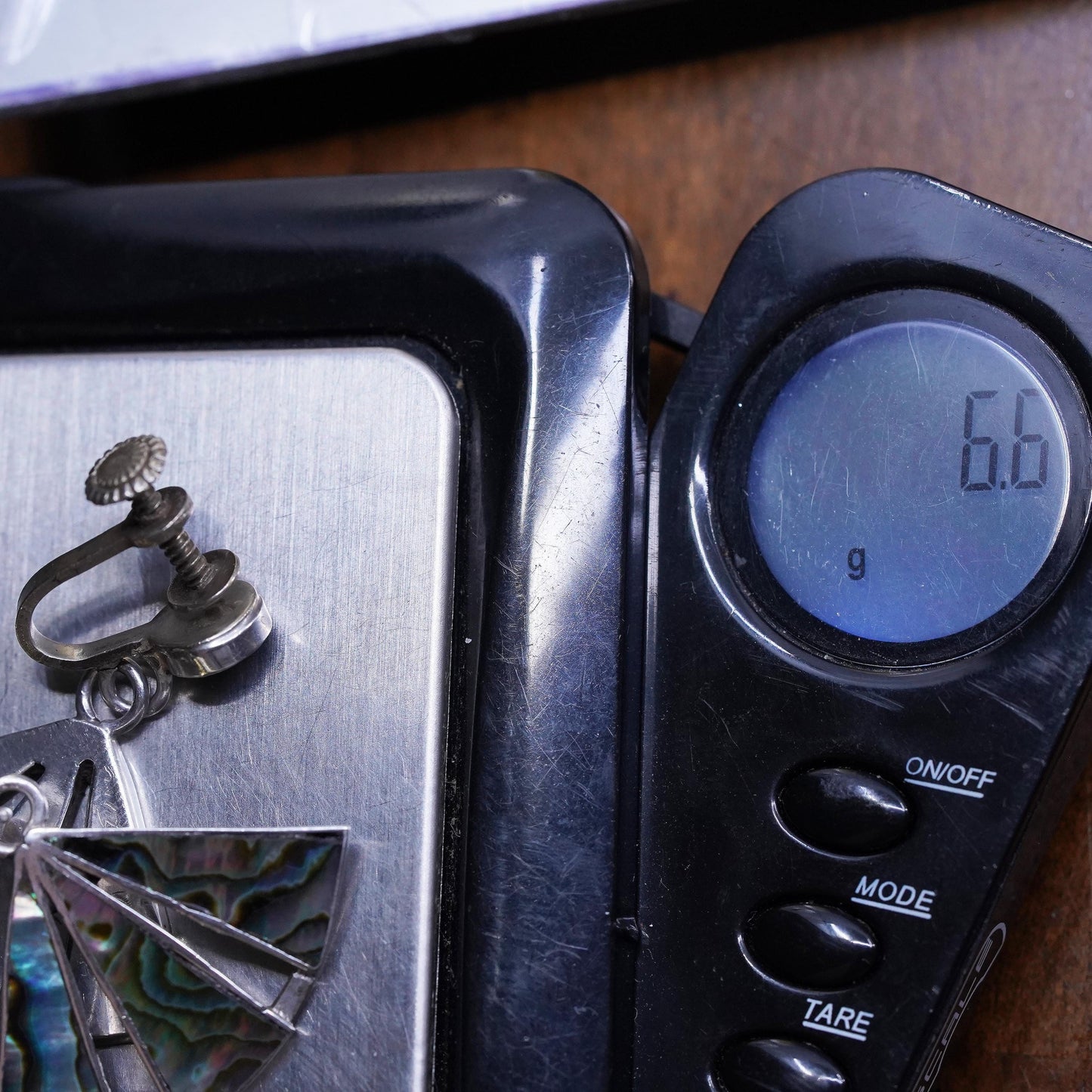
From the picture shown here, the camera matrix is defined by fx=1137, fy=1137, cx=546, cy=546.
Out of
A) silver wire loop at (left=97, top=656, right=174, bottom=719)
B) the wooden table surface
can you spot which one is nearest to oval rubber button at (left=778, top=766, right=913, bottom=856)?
the wooden table surface

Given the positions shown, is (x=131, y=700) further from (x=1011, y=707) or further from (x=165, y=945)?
(x=1011, y=707)

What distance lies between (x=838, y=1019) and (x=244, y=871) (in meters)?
0.19

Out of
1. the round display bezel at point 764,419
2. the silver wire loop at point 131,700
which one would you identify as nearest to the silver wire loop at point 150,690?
the silver wire loop at point 131,700

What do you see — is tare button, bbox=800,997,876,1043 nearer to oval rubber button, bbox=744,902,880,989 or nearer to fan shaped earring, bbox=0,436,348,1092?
oval rubber button, bbox=744,902,880,989

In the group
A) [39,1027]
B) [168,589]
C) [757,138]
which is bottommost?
[39,1027]

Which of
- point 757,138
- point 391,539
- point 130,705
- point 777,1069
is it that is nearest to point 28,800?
point 130,705

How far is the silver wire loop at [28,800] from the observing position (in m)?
0.38

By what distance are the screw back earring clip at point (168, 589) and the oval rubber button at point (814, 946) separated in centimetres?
19

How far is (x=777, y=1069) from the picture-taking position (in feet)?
1.13

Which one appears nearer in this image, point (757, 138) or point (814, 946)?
point (814, 946)

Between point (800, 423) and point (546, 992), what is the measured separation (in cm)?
21

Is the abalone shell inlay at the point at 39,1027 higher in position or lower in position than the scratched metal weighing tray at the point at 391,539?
lower

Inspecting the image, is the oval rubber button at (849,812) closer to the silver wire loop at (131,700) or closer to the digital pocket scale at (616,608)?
the digital pocket scale at (616,608)

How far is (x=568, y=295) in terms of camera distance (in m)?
0.41
